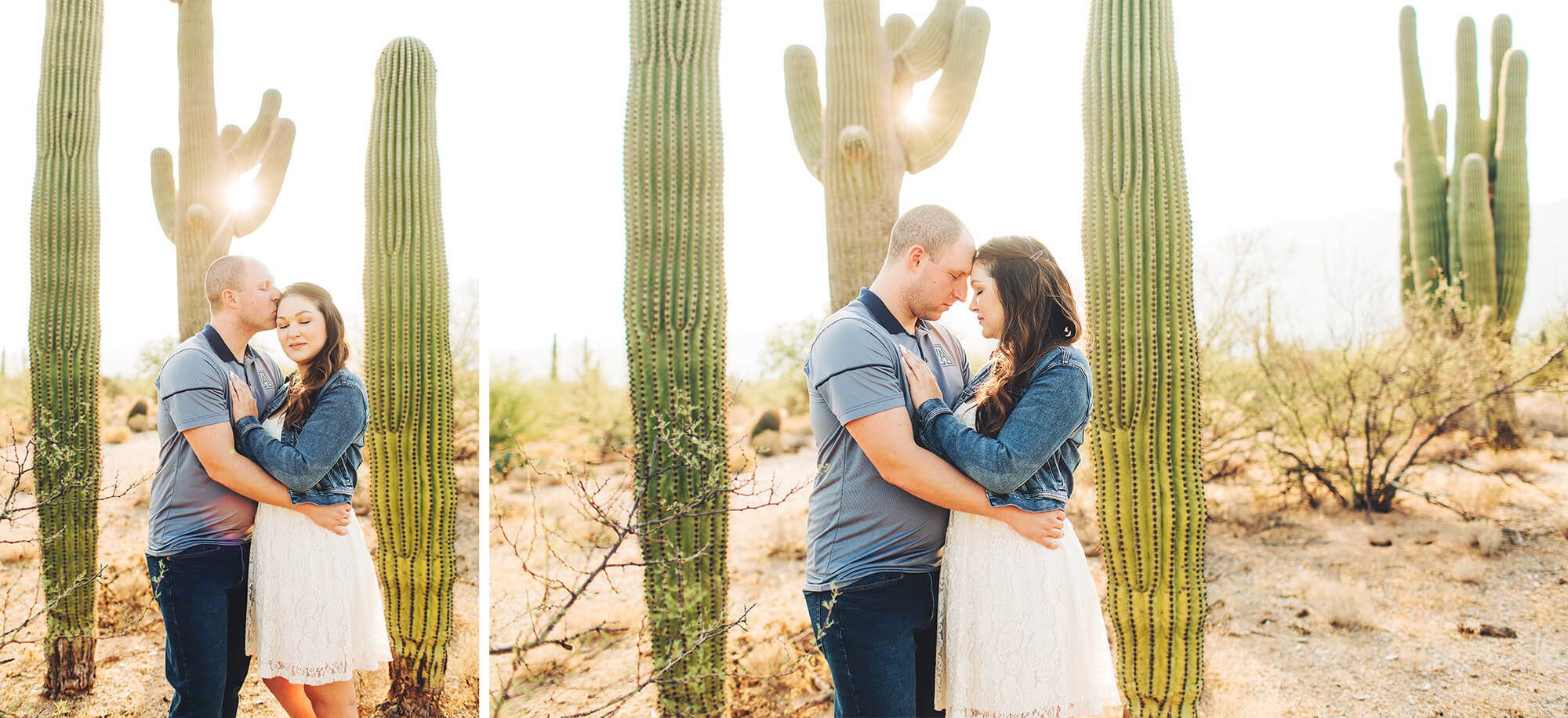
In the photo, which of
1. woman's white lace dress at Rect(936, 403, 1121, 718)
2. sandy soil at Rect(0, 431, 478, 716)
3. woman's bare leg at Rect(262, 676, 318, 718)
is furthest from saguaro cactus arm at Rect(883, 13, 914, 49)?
woman's bare leg at Rect(262, 676, 318, 718)

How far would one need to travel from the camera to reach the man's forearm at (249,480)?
2.07m

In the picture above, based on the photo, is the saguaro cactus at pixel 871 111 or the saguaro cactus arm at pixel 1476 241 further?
the saguaro cactus arm at pixel 1476 241

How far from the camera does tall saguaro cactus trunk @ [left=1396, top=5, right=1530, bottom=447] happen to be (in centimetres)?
654

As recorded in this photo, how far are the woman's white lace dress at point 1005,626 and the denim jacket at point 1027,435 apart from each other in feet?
0.34

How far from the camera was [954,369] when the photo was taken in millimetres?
1792

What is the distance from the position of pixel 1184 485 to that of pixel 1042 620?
1.26 meters

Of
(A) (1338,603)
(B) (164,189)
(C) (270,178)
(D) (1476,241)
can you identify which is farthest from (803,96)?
(D) (1476,241)

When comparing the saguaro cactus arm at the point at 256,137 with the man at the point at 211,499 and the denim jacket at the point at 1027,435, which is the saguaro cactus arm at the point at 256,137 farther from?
the denim jacket at the point at 1027,435

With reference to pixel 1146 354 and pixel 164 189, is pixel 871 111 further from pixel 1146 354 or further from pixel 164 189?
pixel 164 189

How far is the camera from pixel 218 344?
214 cm

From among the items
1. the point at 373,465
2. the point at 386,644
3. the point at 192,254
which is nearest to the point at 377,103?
the point at 192,254

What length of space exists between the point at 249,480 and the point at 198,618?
359mm

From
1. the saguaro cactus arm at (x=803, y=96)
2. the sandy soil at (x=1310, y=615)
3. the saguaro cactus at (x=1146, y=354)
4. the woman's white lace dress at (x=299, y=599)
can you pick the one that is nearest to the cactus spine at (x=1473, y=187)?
the sandy soil at (x=1310, y=615)

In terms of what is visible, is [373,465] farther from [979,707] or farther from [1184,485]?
[1184,485]
